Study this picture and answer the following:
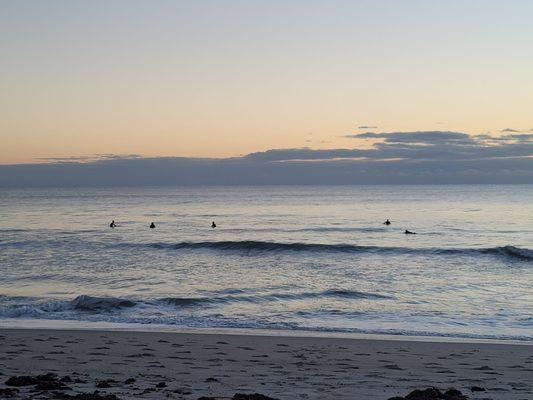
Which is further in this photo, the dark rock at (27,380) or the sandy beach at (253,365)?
the sandy beach at (253,365)

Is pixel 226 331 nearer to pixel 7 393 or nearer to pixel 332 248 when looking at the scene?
pixel 7 393

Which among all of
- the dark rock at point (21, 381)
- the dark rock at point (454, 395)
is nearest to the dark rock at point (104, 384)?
the dark rock at point (21, 381)

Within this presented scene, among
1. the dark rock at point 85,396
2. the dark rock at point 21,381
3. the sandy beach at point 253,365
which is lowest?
the sandy beach at point 253,365

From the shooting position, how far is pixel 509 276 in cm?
2559

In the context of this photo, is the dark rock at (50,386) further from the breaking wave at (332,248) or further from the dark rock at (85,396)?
the breaking wave at (332,248)

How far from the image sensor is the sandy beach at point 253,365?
7.83 metres

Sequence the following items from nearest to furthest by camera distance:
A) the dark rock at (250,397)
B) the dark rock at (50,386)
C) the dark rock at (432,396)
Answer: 1. the dark rock at (250,397)
2. the dark rock at (432,396)
3. the dark rock at (50,386)

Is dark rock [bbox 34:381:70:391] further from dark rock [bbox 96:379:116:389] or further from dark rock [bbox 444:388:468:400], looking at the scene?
dark rock [bbox 444:388:468:400]

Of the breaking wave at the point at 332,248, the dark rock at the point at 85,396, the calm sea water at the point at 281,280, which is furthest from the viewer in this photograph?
the breaking wave at the point at 332,248

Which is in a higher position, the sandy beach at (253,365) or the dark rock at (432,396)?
the dark rock at (432,396)

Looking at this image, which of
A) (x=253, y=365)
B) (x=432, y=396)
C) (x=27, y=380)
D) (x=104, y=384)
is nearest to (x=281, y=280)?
(x=253, y=365)

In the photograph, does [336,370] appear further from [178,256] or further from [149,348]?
[178,256]

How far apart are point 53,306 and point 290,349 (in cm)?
950

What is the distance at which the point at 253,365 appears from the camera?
10008 millimetres
